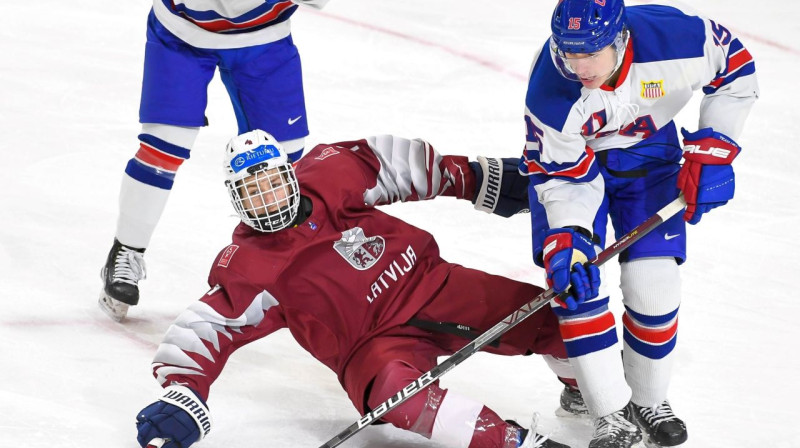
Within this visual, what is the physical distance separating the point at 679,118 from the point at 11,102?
2627 millimetres

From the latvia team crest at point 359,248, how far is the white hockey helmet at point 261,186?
15cm

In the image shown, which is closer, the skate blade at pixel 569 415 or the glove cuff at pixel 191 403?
the glove cuff at pixel 191 403

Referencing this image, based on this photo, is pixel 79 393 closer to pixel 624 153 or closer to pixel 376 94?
pixel 624 153

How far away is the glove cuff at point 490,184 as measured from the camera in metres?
3.06

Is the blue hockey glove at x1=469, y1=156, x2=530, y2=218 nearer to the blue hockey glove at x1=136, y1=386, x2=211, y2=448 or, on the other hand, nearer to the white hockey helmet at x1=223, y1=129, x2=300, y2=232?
the white hockey helmet at x1=223, y1=129, x2=300, y2=232

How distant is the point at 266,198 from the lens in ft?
8.65

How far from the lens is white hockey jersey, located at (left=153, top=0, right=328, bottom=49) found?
3131mm

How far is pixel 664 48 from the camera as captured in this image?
8.55ft

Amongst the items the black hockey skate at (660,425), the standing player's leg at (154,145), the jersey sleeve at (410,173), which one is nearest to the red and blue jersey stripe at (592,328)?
the black hockey skate at (660,425)

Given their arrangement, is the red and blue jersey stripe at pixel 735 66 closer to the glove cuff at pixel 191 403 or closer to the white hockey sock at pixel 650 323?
the white hockey sock at pixel 650 323

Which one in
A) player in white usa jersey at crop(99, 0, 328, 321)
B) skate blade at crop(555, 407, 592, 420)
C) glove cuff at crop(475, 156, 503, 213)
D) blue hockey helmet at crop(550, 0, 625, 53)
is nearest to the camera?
blue hockey helmet at crop(550, 0, 625, 53)

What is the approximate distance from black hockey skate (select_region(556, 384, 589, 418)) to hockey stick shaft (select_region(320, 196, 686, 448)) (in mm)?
308

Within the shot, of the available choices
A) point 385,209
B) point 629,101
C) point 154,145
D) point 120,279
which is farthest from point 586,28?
point 385,209

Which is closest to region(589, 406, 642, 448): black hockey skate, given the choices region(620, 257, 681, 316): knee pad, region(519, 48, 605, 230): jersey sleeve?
region(620, 257, 681, 316): knee pad
